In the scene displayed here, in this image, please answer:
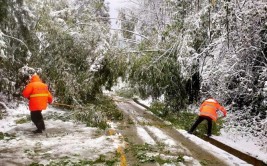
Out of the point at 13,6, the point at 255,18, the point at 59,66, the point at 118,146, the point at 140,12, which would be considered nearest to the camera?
the point at 118,146

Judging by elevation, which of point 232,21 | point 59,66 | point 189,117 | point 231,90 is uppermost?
point 232,21

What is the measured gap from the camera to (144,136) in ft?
37.5

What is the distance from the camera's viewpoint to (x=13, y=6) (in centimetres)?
1236

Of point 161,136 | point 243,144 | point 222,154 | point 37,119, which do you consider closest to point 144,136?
point 161,136

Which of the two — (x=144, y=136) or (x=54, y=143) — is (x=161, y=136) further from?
(x=54, y=143)

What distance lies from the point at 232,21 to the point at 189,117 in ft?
20.5

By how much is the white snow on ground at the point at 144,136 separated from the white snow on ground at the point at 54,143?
81 centimetres

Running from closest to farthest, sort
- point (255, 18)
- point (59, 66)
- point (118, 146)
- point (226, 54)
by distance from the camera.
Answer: point (118, 146) < point (255, 18) < point (226, 54) < point (59, 66)

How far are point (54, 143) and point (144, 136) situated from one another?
3.13 m

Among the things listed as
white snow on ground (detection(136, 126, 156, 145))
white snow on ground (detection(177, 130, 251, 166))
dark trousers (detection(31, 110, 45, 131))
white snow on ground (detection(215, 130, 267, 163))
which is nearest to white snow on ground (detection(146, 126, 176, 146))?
white snow on ground (detection(136, 126, 156, 145))

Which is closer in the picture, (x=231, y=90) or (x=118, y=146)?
(x=118, y=146)

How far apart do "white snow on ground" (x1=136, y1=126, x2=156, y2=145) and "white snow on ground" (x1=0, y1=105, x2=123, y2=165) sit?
2.66 ft

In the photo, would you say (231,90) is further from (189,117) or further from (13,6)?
(13,6)

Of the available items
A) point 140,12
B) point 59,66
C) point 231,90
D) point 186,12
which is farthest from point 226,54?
point 140,12
